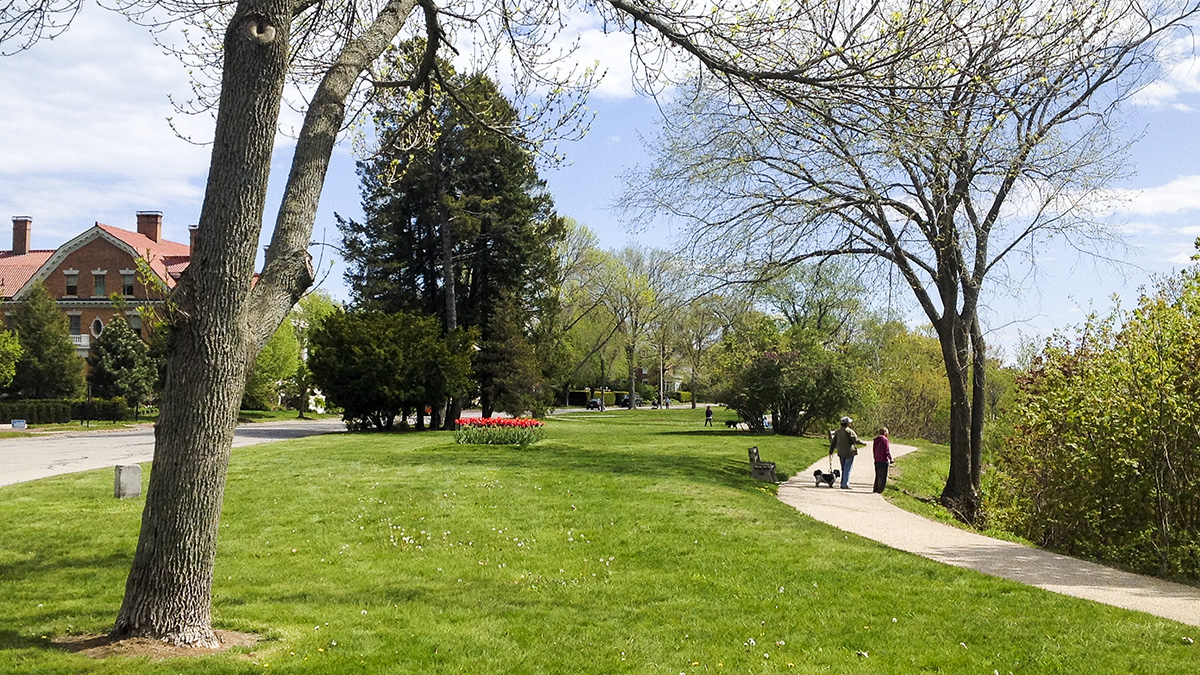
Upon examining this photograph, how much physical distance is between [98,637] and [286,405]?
6618cm

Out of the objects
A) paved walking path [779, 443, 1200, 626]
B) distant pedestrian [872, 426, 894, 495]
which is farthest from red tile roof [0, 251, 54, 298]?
paved walking path [779, 443, 1200, 626]

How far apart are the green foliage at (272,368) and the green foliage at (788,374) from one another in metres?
27.4

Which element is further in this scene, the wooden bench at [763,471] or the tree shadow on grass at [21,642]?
the wooden bench at [763,471]

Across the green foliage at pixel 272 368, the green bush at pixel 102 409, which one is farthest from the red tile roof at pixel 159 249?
the green bush at pixel 102 409

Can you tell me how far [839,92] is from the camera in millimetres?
6973

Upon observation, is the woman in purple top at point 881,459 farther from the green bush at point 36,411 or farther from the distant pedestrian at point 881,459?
the green bush at point 36,411

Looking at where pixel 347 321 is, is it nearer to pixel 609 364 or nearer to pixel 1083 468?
pixel 1083 468

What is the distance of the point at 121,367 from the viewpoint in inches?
1788

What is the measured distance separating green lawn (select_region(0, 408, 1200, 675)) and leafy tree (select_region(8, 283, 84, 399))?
119ft

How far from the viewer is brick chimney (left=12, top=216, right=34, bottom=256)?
5975cm

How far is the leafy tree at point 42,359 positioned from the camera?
149 feet

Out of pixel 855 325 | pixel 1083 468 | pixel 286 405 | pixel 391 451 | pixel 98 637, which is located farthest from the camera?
pixel 286 405

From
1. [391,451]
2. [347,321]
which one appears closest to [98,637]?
[391,451]

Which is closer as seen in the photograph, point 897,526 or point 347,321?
point 897,526
